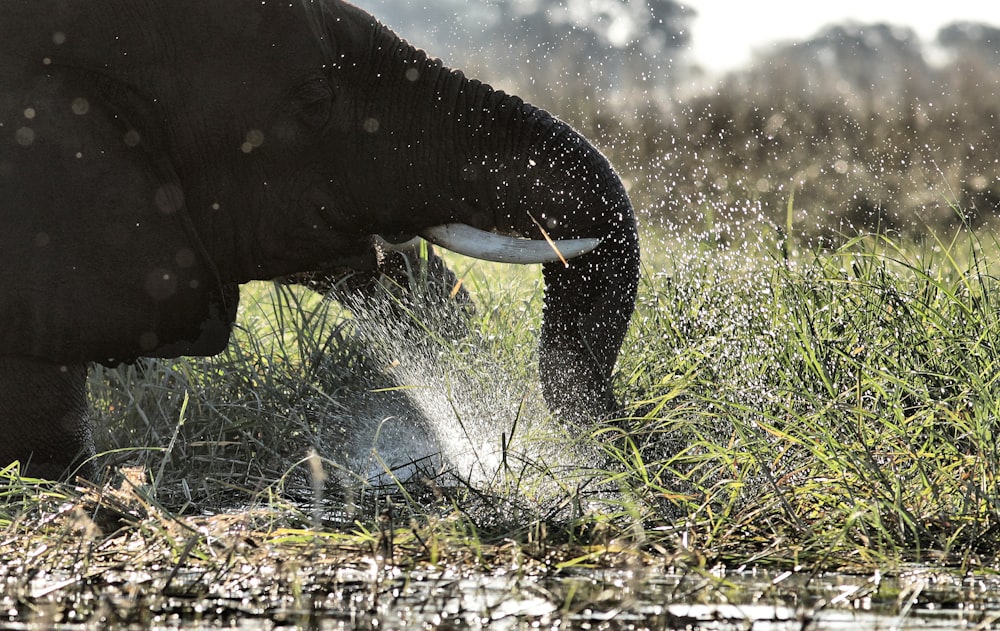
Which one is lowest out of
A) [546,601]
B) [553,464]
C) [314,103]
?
[546,601]

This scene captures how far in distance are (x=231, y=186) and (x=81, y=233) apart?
0.60m

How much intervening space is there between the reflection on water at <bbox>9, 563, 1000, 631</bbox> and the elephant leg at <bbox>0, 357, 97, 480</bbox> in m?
1.42

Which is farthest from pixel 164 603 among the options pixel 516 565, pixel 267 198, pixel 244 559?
pixel 267 198

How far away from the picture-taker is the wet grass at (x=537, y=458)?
405 cm

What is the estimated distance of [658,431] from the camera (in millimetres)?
5207

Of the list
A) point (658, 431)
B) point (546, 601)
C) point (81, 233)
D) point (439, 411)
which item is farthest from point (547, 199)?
point (546, 601)

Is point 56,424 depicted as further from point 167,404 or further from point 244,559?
point 244,559

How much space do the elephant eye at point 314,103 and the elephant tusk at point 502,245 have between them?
51 cm

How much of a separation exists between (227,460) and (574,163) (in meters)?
1.57

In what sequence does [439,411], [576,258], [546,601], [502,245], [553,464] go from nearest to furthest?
[546,601]
[553,464]
[576,258]
[502,245]
[439,411]

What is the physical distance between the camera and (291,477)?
5816 mm

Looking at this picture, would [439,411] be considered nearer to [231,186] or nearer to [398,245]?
[398,245]

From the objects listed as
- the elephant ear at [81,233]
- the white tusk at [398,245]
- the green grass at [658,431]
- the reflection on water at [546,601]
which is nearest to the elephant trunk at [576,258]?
the green grass at [658,431]

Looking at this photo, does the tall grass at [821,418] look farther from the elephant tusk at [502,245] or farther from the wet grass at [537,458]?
the elephant tusk at [502,245]
